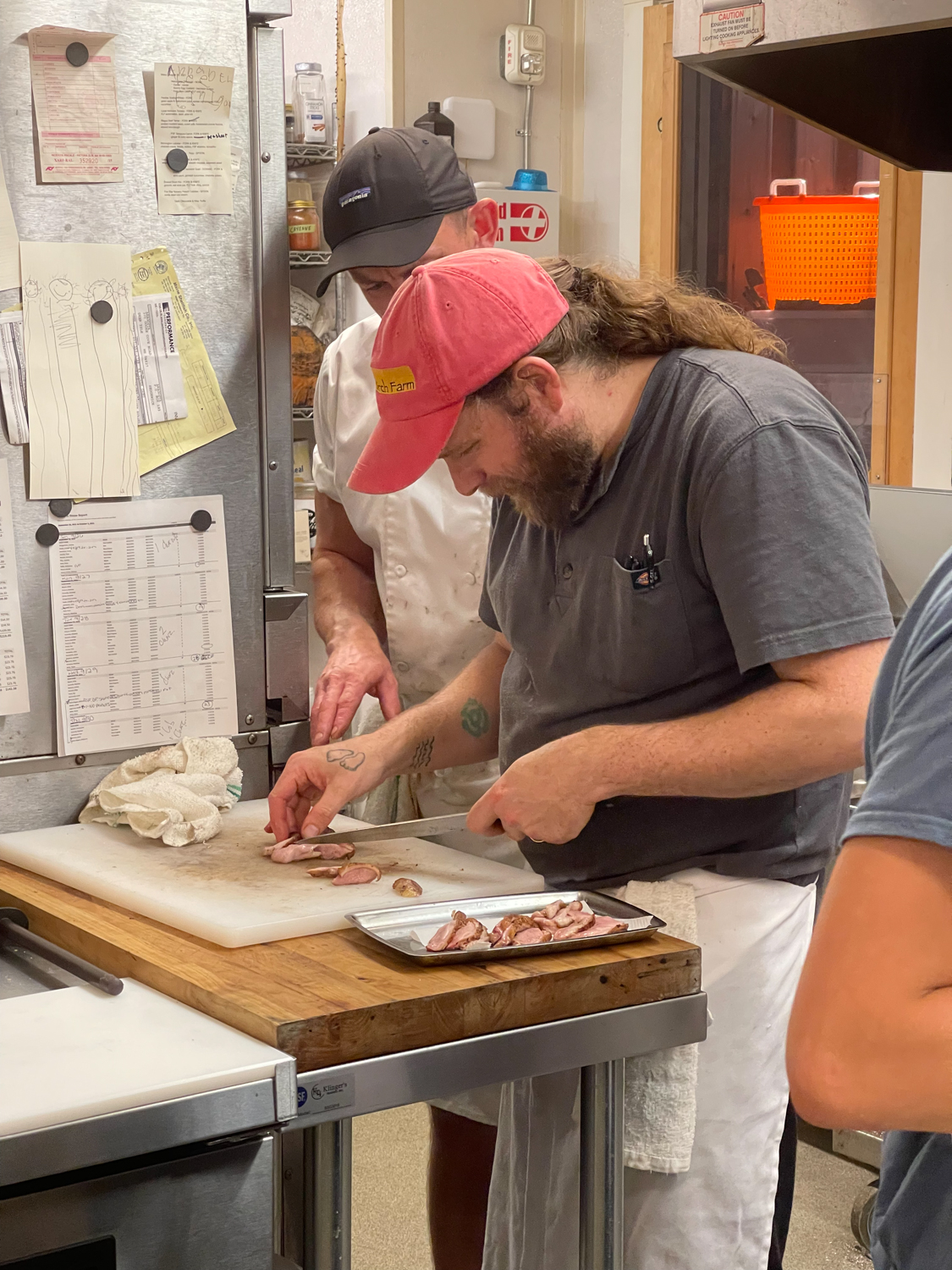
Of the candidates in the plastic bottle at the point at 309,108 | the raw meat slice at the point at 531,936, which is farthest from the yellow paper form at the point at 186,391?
the plastic bottle at the point at 309,108

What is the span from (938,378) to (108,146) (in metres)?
2.01

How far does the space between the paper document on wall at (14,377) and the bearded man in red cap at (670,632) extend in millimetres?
481

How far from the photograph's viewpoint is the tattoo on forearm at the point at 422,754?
1.84 m

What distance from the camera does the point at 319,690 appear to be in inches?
78.8

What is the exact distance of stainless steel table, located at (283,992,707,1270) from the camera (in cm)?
117

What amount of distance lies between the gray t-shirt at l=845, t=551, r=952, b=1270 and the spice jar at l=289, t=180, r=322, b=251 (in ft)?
11.1

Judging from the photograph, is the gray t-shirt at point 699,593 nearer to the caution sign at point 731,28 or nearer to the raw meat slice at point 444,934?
the raw meat slice at point 444,934

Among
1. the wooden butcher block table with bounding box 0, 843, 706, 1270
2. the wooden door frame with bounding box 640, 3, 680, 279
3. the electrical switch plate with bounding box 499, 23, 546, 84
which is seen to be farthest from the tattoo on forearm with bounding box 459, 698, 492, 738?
the electrical switch plate with bounding box 499, 23, 546, 84

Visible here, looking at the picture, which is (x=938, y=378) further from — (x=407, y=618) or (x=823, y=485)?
(x=823, y=485)

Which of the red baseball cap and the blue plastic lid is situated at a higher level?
the blue plastic lid

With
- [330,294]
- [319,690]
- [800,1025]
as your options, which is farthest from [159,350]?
[330,294]

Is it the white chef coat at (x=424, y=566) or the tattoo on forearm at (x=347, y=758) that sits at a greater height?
the white chef coat at (x=424, y=566)

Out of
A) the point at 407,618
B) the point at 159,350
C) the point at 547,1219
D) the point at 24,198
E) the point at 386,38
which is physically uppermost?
the point at 386,38

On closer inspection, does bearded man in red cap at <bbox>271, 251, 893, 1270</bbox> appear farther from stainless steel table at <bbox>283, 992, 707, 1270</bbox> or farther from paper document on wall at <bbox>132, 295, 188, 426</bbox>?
paper document on wall at <bbox>132, 295, 188, 426</bbox>
